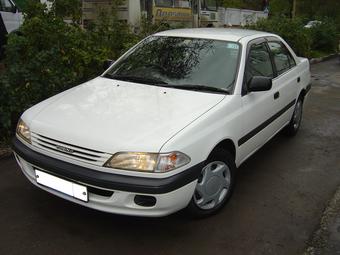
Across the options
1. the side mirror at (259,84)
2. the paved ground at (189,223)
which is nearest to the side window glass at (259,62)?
the side mirror at (259,84)

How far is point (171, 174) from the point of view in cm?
286

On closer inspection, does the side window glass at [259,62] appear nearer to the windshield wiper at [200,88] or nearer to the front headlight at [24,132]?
the windshield wiper at [200,88]

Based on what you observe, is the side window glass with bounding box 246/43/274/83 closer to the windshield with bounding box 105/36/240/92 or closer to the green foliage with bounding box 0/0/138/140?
the windshield with bounding box 105/36/240/92

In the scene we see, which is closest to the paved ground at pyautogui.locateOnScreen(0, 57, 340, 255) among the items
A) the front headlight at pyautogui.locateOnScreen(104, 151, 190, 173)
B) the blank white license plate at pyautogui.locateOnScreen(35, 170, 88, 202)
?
the blank white license plate at pyautogui.locateOnScreen(35, 170, 88, 202)

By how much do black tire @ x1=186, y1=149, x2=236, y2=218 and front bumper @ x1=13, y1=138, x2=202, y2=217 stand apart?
220mm

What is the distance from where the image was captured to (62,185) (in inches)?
121

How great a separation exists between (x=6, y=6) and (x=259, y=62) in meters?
8.95

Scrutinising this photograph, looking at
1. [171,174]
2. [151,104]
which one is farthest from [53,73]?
[171,174]

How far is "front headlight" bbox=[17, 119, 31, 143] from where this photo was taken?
3.33m

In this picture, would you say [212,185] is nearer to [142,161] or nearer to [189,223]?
[189,223]

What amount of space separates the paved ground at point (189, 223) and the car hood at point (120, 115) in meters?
0.76

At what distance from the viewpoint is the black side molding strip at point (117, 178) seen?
9.20ft

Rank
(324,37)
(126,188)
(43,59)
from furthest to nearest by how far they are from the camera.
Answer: (324,37), (43,59), (126,188)

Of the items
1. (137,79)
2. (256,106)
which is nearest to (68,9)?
(137,79)
